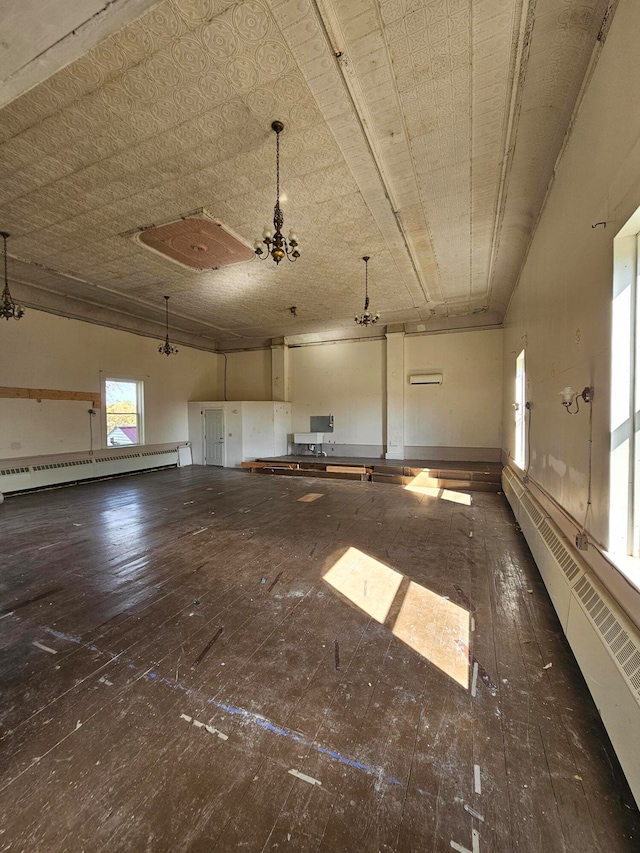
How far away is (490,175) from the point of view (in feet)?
10.8

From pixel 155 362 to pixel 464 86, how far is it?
837 cm

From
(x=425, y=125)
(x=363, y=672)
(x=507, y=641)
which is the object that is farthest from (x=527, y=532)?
(x=425, y=125)

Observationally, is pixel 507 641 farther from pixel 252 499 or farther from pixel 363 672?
pixel 252 499

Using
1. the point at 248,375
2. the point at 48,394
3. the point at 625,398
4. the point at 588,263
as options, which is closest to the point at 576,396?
the point at 625,398

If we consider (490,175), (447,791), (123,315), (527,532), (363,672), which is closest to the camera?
(447,791)

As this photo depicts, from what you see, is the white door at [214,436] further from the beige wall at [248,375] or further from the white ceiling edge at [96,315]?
the white ceiling edge at [96,315]

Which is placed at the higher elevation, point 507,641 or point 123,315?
point 123,315

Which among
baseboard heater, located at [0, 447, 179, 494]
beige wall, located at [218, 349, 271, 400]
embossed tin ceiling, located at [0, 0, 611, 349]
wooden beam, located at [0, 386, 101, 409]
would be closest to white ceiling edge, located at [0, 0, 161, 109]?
embossed tin ceiling, located at [0, 0, 611, 349]

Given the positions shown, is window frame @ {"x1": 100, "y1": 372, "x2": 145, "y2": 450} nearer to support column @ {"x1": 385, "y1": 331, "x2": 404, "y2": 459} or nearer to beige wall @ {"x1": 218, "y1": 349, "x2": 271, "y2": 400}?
beige wall @ {"x1": 218, "y1": 349, "x2": 271, "y2": 400}

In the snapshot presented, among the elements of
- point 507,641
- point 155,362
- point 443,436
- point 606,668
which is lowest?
point 507,641

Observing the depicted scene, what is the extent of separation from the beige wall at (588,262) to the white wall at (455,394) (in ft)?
16.1

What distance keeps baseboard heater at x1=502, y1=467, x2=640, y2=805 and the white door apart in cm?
823

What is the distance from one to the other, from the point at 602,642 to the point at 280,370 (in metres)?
9.27

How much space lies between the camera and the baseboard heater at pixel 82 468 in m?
6.24
